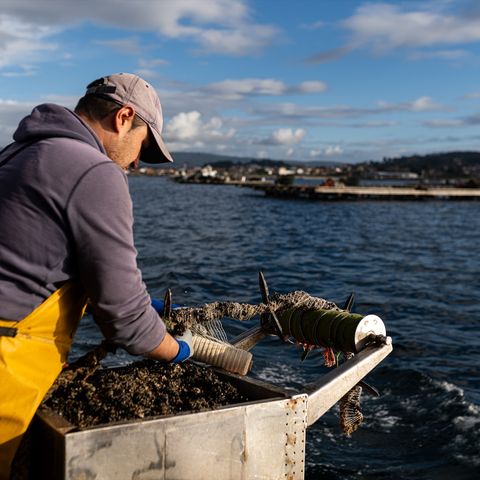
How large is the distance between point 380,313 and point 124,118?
12119 mm

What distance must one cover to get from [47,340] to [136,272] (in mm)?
590

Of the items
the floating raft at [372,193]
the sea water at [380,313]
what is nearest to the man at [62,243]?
the sea water at [380,313]

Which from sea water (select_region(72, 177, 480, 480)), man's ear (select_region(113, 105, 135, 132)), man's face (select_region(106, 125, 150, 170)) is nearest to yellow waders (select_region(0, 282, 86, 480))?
man's face (select_region(106, 125, 150, 170))

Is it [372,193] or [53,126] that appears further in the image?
[372,193]

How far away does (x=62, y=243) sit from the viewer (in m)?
3.15

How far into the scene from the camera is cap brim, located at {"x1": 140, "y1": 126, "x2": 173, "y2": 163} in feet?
12.2

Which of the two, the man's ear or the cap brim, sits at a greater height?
the man's ear

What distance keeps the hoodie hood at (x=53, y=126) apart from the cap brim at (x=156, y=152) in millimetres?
420

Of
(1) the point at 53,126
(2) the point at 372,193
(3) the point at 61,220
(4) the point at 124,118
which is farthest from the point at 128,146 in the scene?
(2) the point at 372,193

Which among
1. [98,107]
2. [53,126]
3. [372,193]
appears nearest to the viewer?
[53,126]

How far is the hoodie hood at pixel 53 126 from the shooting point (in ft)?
10.6

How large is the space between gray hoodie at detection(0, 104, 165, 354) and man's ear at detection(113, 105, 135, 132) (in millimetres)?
243

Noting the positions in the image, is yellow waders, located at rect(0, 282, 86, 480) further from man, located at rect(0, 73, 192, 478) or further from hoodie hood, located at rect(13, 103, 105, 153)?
hoodie hood, located at rect(13, 103, 105, 153)

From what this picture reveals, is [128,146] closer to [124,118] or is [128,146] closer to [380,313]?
[124,118]
